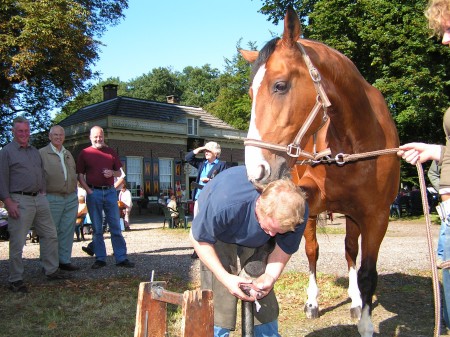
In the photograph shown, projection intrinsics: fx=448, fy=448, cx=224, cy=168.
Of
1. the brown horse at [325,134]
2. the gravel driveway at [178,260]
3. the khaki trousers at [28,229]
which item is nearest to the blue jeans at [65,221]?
the gravel driveway at [178,260]

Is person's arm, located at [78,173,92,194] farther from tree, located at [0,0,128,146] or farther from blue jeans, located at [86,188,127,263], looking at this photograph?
tree, located at [0,0,128,146]

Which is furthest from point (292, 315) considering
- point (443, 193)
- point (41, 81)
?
point (41, 81)

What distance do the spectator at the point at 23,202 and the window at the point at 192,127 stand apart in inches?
1055

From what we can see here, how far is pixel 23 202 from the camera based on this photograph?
19.1ft

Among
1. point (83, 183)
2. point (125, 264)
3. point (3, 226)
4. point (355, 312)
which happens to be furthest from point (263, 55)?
point (3, 226)

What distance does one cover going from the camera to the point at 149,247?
34.1ft

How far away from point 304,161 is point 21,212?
3.87m

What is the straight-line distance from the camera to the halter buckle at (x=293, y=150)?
Result: 293 cm

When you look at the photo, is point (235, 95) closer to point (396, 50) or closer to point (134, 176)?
point (134, 176)

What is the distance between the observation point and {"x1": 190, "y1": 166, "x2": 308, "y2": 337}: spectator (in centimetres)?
236

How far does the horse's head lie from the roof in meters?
27.2

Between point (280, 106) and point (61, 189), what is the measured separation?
4.63 meters

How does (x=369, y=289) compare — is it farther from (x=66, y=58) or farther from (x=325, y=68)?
(x=66, y=58)

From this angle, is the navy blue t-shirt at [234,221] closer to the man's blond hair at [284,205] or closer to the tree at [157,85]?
the man's blond hair at [284,205]
